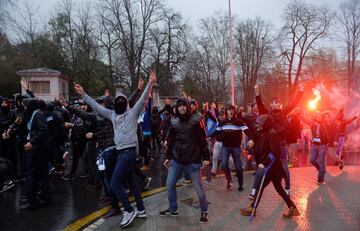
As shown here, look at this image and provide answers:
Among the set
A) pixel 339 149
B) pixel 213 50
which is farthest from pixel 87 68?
pixel 339 149

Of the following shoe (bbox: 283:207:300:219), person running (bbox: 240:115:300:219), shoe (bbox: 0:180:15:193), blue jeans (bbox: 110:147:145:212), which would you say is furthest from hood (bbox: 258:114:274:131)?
shoe (bbox: 0:180:15:193)

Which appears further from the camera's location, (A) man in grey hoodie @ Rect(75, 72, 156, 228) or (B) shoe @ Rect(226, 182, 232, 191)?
(B) shoe @ Rect(226, 182, 232, 191)

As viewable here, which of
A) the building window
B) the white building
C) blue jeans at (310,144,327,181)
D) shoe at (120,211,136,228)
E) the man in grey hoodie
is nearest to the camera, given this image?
shoe at (120,211,136,228)

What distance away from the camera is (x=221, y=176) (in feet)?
28.2

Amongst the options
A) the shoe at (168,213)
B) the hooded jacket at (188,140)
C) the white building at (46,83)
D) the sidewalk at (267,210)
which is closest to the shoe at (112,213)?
the sidewalk at (267,210)

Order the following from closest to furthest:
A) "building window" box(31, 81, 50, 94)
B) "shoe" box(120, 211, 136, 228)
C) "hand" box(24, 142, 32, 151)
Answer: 1. "shoe" box(120, 211, 136, 228)
2. "hand" box(24, 142, 32, 151)
3. "building window" box(31, 81, 50, 94)

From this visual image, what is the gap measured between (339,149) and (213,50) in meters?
34.3

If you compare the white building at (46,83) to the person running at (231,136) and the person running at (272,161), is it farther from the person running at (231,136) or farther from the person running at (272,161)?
the person running at (272,161)

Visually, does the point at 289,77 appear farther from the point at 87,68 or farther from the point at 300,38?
the point at 87,68

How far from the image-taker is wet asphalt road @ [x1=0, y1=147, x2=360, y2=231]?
5.10 m

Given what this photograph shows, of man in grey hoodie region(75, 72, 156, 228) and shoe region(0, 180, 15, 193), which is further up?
man in grey hoodie region(75, 72, 156, 228)

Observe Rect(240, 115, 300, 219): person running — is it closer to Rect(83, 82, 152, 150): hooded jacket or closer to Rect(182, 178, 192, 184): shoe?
Rect(83, 82, 152, 150): hooded jacket

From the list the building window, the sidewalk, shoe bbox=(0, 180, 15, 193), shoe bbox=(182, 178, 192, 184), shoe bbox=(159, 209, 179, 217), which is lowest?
the sidewalk

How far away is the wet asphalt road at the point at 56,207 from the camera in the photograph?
510 cm
